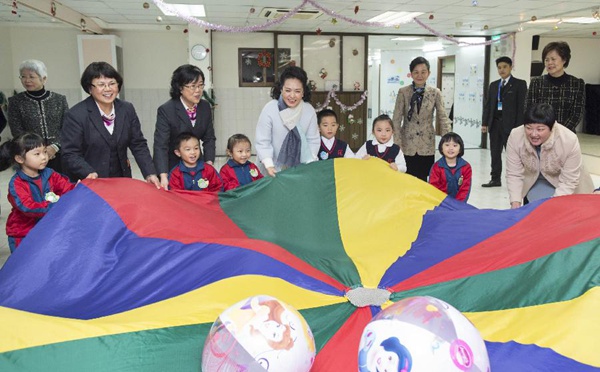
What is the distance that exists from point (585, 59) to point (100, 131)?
12.7 metres

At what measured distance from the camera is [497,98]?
20.7 feet

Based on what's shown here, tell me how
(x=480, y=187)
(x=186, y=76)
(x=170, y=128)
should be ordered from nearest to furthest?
(x=186, y=76) → (x=170, y=128) → (x=480, y=187)

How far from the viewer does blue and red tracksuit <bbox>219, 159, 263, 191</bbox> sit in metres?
3.32

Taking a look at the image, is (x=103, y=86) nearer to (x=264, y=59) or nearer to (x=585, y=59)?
(x=264, y=59)

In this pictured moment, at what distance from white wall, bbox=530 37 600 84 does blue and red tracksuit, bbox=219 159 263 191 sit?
36.8ft

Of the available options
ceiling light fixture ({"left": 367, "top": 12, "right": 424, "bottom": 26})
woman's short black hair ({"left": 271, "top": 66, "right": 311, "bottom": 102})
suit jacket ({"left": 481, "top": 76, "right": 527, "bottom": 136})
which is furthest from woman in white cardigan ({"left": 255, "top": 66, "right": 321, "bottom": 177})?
ceiling light fixture ({"left": 367, "top": 12, "right": 424, "bottom": 26})

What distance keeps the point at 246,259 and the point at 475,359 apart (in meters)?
1.03

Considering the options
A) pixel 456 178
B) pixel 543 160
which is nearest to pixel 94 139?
pixel 456 178

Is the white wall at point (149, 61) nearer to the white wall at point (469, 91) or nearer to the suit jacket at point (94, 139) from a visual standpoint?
Result: the white wall at point (469, 91)

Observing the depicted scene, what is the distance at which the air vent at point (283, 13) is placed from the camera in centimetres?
732

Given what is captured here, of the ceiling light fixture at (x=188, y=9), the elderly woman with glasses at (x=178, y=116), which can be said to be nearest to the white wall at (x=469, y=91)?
the ceiling light fixture at (x=188, y=9)

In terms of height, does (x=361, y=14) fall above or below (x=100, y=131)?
above

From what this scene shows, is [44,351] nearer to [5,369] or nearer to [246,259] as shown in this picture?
[5,369]

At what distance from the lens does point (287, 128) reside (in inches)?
127
